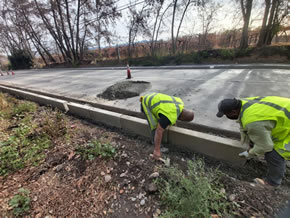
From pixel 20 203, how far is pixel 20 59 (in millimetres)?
43614

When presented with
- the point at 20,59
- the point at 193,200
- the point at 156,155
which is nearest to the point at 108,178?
the point at 156,155

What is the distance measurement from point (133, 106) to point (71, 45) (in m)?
22.2

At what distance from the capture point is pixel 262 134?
1466 mm

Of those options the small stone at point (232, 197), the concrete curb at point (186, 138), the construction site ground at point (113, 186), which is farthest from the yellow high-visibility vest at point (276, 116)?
the small stone at point (232, 197)

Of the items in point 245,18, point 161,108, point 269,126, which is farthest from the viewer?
point 245,18

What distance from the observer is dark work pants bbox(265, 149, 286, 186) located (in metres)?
1.60

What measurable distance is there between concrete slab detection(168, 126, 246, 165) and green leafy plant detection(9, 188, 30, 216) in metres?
2.18

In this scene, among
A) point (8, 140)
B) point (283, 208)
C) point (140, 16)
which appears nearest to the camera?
point (283, 208)

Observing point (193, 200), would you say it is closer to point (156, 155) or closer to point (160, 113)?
point (156, 155)

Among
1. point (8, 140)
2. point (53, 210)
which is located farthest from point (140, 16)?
point (53, 210)

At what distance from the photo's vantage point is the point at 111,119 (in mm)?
3104

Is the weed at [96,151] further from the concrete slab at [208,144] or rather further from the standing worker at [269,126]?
the standing worker at [269,126]

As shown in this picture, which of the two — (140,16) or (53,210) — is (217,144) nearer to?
(53,210)

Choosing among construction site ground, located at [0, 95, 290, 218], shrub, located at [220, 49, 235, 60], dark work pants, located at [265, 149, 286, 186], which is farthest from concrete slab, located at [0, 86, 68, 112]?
shrub, located at [220, 49, 235, 60]
